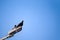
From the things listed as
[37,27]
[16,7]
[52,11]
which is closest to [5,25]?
[16,7]

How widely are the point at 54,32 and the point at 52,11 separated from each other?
1.06 ft

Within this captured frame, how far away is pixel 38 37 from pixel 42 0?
22.5 inches

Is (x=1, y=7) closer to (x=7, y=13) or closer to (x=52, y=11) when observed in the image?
(x=7, y=13)

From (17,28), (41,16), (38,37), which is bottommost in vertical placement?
(17,28)

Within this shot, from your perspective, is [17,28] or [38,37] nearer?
[17,28]

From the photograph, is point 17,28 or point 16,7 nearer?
point 17,28

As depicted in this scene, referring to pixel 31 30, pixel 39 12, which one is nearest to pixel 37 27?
pixel 31 30

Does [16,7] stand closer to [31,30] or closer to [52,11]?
[31,30]

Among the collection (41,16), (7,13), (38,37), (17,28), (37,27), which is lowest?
(17,28)

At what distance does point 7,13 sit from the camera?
73.1 inches

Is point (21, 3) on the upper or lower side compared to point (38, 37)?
upper

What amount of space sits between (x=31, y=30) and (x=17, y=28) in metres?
0.98

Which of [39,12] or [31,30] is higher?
[39,12]

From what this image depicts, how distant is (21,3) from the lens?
1885 millimetres
